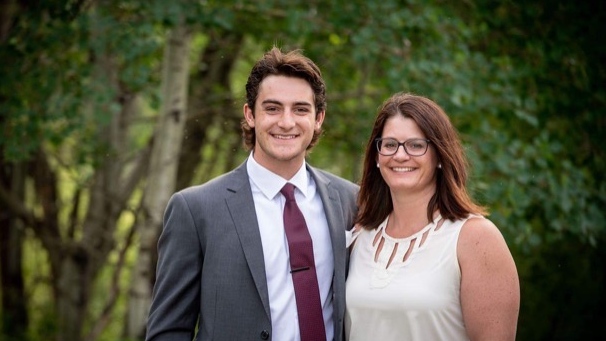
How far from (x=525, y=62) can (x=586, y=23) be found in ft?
2.06

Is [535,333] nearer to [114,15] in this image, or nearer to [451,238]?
[114,15]

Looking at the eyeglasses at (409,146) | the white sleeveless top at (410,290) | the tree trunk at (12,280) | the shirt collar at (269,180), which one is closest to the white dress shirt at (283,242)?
the shirt collar at (269,180)

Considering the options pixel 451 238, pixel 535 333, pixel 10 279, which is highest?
pixel 451 238

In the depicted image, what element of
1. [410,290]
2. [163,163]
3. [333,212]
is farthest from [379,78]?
[410,290]

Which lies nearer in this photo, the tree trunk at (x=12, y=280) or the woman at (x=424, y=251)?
the woman at (x=424, y=251)

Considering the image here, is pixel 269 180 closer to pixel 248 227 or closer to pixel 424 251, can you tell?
pixel 248 227

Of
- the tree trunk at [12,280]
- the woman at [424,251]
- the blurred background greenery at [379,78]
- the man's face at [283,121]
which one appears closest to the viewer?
the woman at [424,251]

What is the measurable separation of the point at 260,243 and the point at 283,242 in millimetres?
102

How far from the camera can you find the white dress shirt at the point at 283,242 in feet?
9.98

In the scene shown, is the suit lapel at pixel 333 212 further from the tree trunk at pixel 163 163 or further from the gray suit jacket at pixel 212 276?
the tree trunk at pixel 163 163

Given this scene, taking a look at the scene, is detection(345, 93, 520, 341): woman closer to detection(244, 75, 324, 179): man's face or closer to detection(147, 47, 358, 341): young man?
detection(147, 47, 358, 341): young man

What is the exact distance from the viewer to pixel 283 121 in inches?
123

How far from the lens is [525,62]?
17.9ft

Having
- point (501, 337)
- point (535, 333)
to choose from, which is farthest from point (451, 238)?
point (535, 333)
